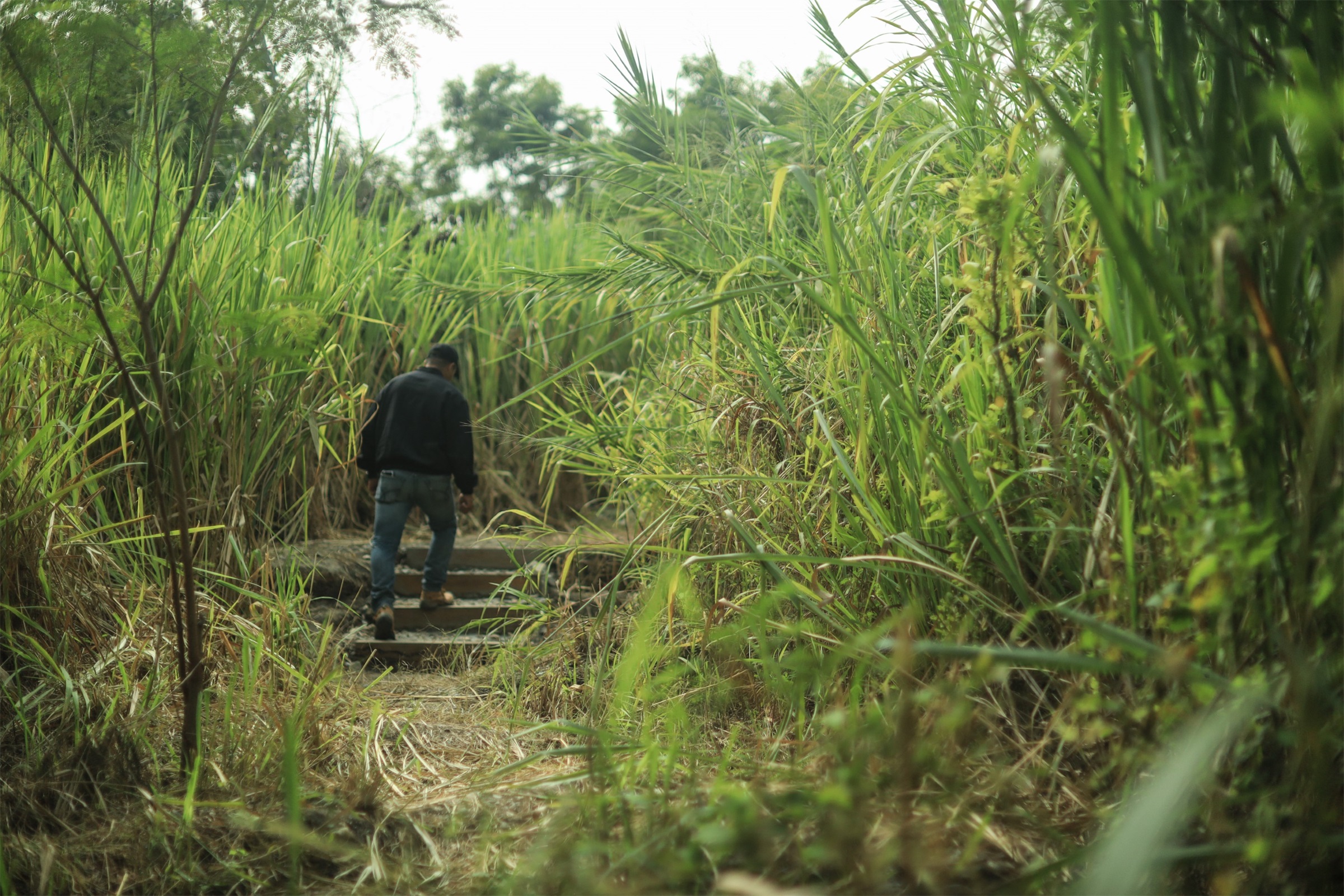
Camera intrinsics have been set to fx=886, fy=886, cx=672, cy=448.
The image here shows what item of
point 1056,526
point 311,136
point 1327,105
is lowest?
point 1056,526

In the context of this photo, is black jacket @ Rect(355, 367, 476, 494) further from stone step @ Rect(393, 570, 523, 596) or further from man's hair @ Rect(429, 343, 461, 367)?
stone step @ Rect(393, 570, 523, 596)

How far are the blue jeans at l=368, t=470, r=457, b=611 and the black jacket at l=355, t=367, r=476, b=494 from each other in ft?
0.20

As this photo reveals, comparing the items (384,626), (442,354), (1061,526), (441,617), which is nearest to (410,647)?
(384,626)

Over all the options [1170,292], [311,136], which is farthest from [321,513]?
[1170,292]

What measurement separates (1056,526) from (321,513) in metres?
4.41

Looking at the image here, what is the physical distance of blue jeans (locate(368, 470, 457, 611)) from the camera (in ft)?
13.9

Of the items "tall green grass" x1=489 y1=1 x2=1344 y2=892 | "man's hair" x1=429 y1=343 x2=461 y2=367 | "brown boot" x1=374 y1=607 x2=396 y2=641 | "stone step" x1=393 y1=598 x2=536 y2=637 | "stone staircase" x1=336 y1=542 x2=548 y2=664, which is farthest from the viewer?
"man's hair" x1=429 y1=343 x2=461 y2=367

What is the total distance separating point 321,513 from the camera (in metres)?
4.89

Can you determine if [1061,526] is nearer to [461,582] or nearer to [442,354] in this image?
[442,354]

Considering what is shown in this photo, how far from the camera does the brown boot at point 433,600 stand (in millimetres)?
4504

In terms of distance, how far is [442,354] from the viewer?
182 inches

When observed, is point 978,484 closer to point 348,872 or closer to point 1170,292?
point 1170,292

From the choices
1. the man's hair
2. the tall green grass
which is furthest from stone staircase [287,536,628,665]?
the tall green grass

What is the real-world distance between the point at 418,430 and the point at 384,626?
97cm
